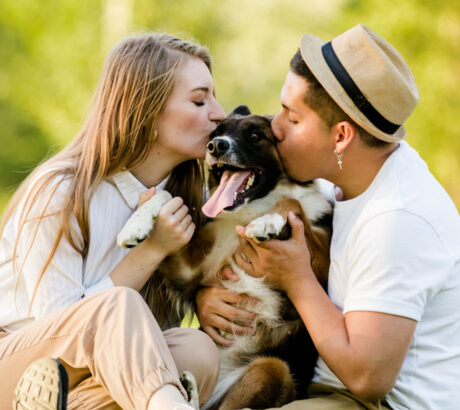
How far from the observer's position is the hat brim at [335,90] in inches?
101

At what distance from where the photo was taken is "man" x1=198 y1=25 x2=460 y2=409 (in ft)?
7.62

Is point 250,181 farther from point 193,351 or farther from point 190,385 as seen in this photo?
point 190,385

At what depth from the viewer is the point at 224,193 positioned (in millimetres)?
3041

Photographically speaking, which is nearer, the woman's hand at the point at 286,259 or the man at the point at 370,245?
the man at the point at 370,245

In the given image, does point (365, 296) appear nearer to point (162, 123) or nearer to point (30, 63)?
point (162, 123)

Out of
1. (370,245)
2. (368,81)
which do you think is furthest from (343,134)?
(370,245)

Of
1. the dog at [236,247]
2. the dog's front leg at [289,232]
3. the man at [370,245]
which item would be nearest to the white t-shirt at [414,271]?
the man at [370,245]

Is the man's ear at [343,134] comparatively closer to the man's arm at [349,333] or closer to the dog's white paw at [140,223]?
the man's arm at [349,333]

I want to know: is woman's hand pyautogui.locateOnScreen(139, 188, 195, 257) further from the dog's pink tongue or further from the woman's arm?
the dog's pink tongue

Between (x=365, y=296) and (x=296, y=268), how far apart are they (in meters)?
0.42

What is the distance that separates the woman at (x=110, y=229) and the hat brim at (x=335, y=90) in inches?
26.8

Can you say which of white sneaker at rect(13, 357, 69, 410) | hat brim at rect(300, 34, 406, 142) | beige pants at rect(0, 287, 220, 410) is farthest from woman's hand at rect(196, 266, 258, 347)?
white sneaker at rect(13, 357, 69, 410)

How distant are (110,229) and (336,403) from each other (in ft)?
4.19

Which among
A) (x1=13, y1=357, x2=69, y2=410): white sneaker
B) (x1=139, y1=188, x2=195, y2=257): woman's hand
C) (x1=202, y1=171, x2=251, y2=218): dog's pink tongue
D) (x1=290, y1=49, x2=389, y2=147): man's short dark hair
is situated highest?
(x1=290, y1=49, x2=389, y2=147): man's short dark hair
